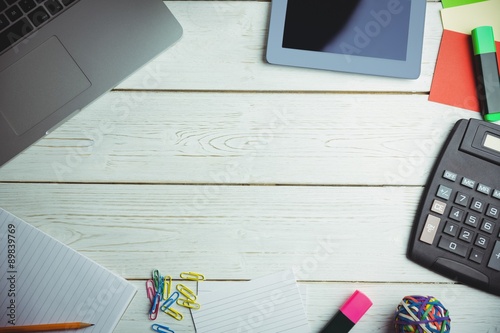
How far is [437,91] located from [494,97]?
0.09 metres

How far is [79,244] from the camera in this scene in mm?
753

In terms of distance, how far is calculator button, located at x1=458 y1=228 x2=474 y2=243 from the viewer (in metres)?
0.72

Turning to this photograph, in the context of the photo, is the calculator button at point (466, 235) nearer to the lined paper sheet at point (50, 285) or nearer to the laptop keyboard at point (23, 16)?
the lined paper sheet at point (50, 285)

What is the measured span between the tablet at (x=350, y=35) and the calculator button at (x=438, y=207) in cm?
21

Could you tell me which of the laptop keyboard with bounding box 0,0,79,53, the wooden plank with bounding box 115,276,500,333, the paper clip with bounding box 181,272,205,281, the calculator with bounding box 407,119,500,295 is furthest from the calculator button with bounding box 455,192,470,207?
the laptop keyboard with bounding box 0,0,79,53

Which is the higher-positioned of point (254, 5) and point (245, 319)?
point (254, 5)

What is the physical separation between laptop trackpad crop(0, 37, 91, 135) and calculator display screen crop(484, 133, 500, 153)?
0.64 metres

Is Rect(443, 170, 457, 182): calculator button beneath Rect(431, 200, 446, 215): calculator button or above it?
above

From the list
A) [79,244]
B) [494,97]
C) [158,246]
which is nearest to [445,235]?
[494,97]

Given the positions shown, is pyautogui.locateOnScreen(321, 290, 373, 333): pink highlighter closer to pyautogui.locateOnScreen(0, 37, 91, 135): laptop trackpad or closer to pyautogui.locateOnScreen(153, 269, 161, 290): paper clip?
pyautogui.locateOnScreen(153, 269, 161, 290): paper clip

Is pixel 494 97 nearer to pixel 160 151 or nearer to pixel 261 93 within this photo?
pixel 261 93

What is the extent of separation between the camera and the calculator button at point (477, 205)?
0.72 meters

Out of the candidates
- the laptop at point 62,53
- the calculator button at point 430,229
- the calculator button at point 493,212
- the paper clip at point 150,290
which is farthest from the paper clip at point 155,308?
the calculator button at point 493,212

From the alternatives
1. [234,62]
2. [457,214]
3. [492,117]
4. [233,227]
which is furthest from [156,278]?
[492,117]
